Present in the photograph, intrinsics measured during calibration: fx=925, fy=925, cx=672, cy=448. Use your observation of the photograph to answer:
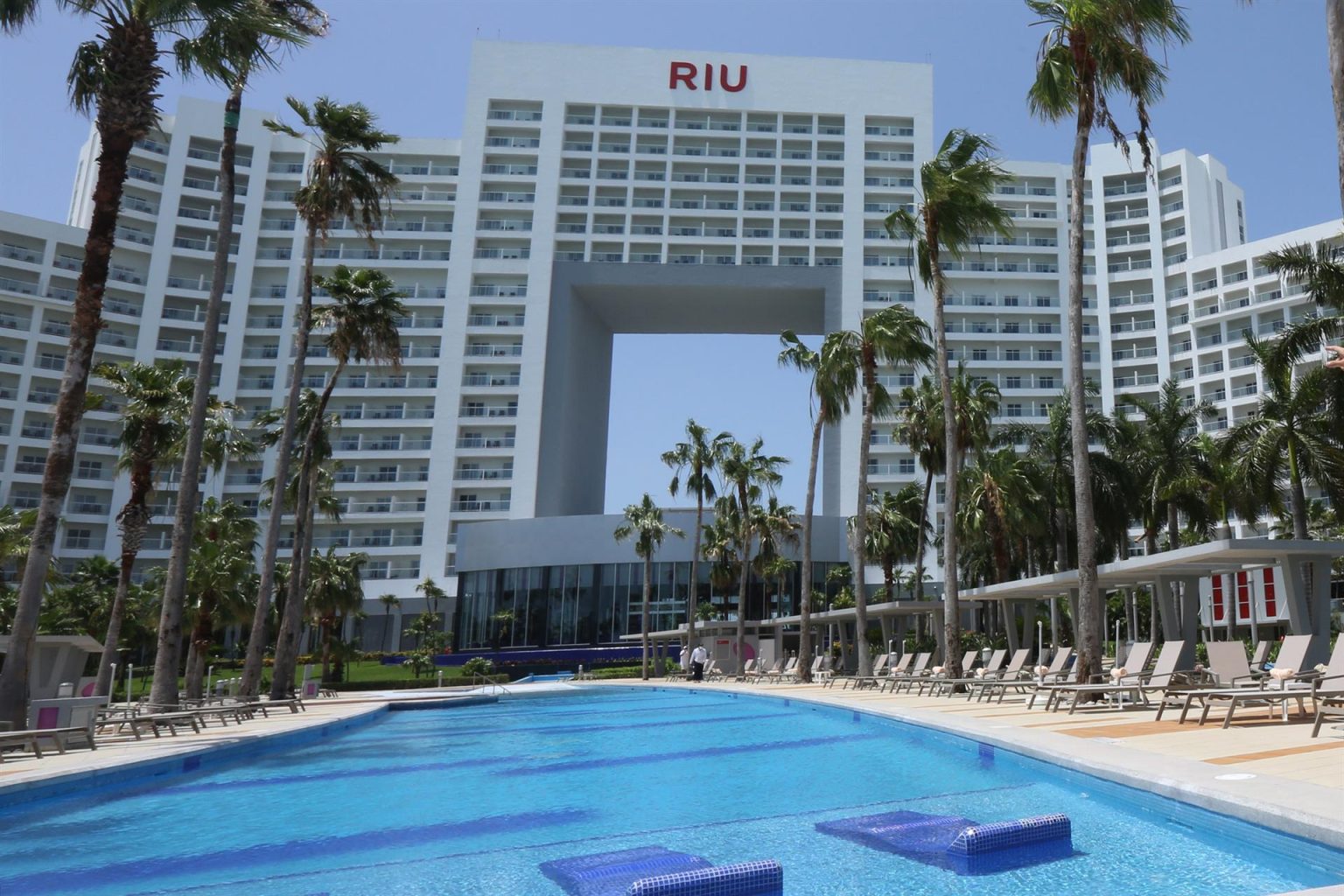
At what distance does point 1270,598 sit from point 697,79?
169 ft

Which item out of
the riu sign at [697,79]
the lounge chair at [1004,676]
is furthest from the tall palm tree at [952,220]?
the riu sign at [697,79]

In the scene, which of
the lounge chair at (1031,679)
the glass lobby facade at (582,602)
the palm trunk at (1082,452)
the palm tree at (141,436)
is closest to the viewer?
the palm trunk at (1082,452)

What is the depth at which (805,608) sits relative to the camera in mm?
32531

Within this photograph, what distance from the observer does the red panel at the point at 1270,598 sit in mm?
53250

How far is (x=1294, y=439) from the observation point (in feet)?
87.1

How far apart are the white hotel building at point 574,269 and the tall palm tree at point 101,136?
48930mm

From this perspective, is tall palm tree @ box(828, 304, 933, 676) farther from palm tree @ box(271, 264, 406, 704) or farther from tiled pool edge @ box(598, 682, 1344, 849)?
tiled pool edge @ box(598, 682, 1344, 849)

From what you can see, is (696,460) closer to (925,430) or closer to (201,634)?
(925,430)

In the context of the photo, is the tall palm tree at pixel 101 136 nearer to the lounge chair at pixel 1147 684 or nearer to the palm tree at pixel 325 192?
the palm tree at pixel 325 192

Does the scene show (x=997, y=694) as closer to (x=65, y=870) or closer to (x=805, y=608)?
(x=805, y=608)

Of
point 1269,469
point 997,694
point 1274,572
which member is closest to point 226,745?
point 997,694

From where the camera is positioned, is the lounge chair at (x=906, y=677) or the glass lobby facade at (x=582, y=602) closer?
the lounge chair at (x=906, y=677)

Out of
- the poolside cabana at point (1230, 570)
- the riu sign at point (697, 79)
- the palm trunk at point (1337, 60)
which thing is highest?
the riu sign at point (697, 79)

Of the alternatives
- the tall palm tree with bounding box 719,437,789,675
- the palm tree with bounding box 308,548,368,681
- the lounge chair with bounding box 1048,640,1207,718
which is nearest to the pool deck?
the lounge chair with bounding box 1048,640,1207,718
